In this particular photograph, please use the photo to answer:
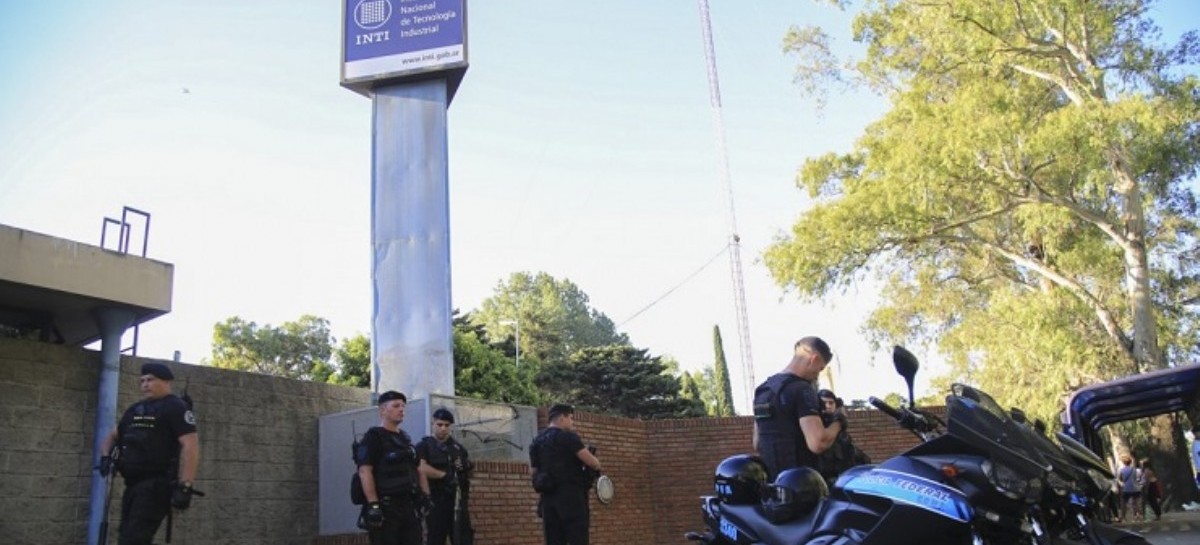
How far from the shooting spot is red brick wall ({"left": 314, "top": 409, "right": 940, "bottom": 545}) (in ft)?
39.9

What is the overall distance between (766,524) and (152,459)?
12.1 feet

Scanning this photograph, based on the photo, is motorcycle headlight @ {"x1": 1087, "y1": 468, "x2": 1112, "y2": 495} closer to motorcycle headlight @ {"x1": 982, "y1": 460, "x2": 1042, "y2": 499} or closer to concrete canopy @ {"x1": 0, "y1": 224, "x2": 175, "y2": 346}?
motorcycle headlight @ {"x1": 982, "y1": 460, "x2": 1042, "y2": 499}

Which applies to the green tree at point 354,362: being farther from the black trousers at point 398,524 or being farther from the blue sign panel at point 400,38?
the black trousers at point 398,524

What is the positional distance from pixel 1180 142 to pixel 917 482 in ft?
46.1

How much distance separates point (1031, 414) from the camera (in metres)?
18.3

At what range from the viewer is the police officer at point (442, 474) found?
7.71 m

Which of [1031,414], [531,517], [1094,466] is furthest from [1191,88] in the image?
[1094,466]

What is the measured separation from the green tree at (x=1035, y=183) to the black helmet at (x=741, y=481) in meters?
11.8

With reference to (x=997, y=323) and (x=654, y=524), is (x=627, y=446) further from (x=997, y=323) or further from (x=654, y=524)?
(x=997, y=323)

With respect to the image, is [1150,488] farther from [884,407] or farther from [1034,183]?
[884,407]

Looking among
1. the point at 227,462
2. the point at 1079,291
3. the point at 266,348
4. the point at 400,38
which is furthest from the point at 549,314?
the point at 227,462

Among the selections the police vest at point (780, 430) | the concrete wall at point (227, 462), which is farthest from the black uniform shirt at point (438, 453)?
the police vest at point (780, 430)

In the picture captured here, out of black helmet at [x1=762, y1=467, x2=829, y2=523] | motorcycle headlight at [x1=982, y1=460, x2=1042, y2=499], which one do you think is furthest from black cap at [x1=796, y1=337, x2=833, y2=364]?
motorcycle headlight at [x1=982, y1=460, x2=1042, y2=499]

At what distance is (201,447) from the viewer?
802 centimetres
